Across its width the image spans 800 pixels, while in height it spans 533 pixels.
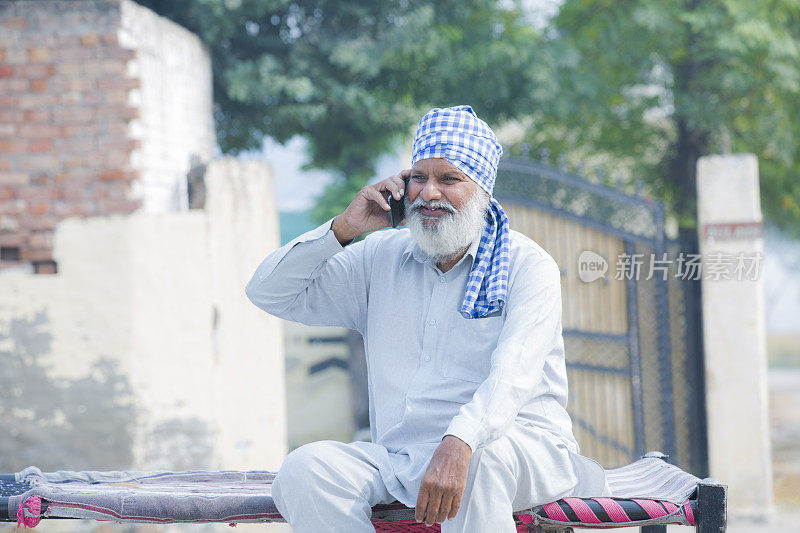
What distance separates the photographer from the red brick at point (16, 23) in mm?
5016

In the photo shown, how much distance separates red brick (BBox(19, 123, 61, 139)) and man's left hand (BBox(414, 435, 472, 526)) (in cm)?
360

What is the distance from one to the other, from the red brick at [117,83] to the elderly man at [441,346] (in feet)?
8.33

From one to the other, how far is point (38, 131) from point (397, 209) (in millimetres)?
2988

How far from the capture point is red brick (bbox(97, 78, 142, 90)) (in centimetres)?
495

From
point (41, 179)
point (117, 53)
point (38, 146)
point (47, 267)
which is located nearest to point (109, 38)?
point (117, 53)

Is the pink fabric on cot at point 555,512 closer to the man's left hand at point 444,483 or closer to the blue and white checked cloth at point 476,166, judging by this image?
the man's left hand at point 444,483

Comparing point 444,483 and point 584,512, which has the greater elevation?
point 444,483

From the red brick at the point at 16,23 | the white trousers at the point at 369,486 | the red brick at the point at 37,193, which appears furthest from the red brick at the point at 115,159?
the white trousers at the point at 369,486

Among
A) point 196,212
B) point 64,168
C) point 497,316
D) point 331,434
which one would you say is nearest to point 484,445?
point 497,316

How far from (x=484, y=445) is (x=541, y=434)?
10.1 inches

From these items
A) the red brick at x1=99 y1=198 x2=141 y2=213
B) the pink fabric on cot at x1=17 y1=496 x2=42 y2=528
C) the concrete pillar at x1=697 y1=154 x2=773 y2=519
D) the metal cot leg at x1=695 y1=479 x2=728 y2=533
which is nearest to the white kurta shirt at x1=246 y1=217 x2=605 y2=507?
the metal cot leg at x1=695 y1=479 x2=728 y2=533

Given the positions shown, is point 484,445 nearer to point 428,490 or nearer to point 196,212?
point 428,490

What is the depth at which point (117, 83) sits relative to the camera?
4.95 metres

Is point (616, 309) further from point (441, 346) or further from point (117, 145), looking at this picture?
point (441, 346)
